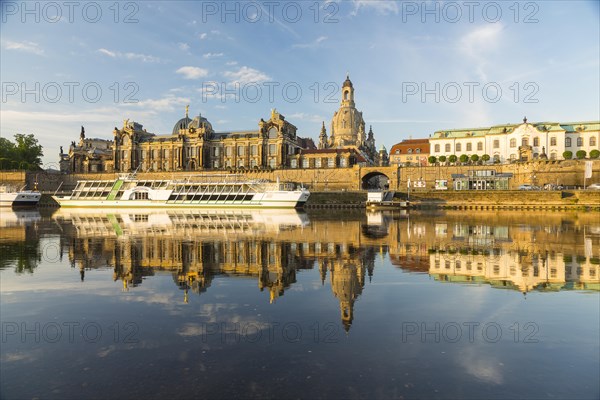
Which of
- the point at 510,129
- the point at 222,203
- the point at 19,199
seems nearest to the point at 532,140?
the point at 510,129

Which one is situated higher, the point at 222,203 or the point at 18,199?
the point at 18,199

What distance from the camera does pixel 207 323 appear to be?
954 centimetres

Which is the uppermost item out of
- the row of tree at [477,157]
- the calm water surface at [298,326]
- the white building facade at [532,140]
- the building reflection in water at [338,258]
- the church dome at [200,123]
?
the church dome at [200,123]

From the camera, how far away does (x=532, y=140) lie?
90.5 meters

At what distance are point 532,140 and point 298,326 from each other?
9806 centimetres

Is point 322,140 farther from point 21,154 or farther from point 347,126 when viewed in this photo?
point 21,154

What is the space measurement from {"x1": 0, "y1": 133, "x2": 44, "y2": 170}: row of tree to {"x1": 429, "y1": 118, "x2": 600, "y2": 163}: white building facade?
124 m

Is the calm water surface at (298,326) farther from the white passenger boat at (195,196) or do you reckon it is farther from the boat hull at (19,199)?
the boat hull at (19,199)

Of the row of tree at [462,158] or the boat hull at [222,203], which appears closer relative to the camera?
the boat hull at [222,203]

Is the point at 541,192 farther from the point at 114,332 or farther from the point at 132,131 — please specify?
the point at 132,131

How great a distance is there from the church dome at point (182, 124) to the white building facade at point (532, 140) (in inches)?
3098

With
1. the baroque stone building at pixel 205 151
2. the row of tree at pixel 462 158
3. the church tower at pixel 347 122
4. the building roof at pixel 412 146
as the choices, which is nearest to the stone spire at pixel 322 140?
the church tower at pixel 347 122

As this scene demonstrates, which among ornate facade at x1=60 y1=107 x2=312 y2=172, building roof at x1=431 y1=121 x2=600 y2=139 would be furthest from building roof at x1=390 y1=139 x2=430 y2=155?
ornate facade at x1=60 y1=107 x2=312 y2=172

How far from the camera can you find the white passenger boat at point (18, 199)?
85.8m
